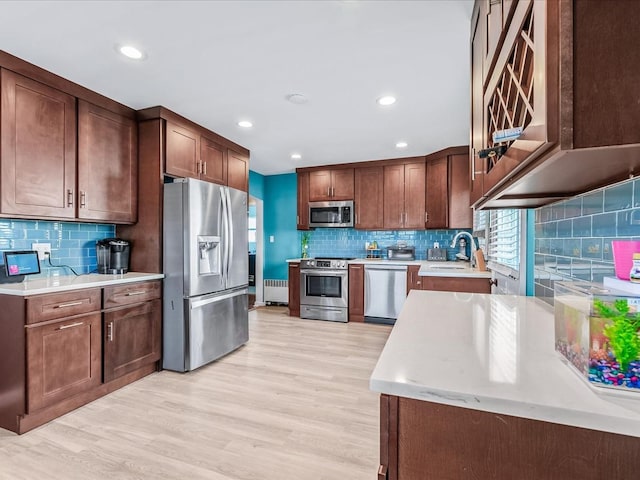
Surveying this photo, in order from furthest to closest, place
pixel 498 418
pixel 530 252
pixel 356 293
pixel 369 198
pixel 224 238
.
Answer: pixel 369 198
pixel 356 293
pixel 224 238
pixel 530 252
pixel 498 418

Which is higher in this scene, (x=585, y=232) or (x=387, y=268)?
(x=585, y=232)

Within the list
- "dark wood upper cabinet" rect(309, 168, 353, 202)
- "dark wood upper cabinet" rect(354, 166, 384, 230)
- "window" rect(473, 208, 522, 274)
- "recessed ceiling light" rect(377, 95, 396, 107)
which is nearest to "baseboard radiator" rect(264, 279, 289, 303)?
"dark wood upper cabinet" rect(309, 168, 353, 202)

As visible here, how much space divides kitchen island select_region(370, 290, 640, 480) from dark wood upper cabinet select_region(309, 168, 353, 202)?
4.24m

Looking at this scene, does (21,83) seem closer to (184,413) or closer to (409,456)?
(184,413)

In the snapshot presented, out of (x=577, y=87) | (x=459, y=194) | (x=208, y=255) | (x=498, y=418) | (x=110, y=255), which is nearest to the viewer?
(x=577, y=87)

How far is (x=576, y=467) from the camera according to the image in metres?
0.58

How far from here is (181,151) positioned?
311 centimetres

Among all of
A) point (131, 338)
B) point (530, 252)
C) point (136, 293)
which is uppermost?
point (530, 252)

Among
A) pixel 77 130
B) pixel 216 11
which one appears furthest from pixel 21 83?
pixel 216 11

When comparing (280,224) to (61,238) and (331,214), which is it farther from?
(61,238)

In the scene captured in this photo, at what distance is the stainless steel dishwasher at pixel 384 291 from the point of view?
173 inches

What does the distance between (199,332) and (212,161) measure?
1792 mm

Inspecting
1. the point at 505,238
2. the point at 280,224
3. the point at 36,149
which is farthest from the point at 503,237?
the point at 280,224

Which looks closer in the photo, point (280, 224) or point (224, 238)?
point (224, 238)
